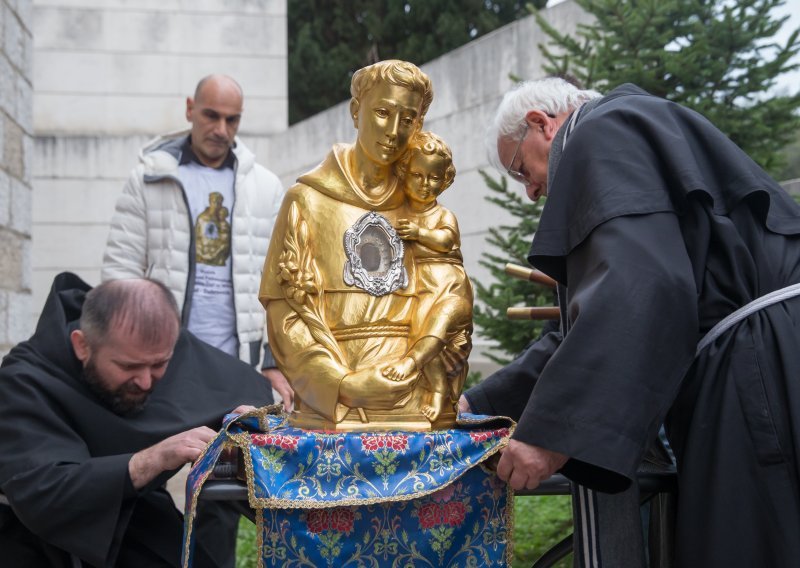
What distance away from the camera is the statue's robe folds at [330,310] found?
2.56 meters

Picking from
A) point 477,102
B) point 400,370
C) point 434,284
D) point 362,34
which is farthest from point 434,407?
point 362,34

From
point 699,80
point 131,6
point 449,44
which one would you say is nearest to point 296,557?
point 699,80

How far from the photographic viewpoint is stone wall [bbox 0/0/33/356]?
200 inches

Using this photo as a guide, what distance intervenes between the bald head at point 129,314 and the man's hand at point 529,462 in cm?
116

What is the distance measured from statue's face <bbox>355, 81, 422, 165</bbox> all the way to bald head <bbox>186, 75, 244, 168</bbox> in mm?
1588

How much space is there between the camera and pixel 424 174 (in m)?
2.78

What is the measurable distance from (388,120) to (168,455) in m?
1.03

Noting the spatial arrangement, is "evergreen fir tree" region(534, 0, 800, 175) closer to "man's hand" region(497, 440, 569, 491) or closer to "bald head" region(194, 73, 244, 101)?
"bald head" region(194, 73, 244, 101)

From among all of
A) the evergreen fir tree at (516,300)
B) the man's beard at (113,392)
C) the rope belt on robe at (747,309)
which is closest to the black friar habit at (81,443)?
the man's beard at (113,392)

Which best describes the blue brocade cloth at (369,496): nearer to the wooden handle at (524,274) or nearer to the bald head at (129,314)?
the bald head at (129,314)

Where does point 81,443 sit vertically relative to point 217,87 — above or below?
below

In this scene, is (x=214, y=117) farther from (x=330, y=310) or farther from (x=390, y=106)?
(x=330, y=310)

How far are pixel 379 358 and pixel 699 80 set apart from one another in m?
2.77

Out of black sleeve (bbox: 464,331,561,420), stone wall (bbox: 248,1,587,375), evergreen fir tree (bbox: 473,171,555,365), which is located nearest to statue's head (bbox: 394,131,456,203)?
black sleeve (bbox: 464,331,561,420)
